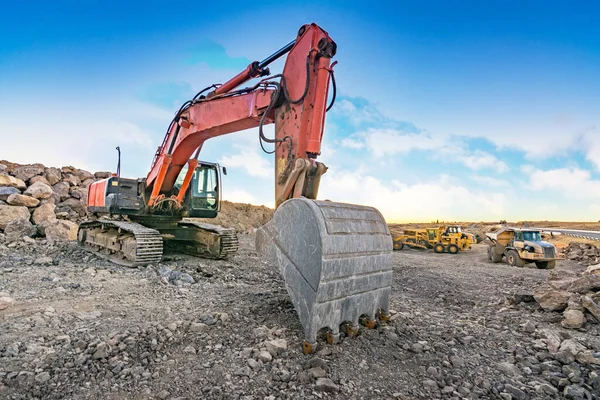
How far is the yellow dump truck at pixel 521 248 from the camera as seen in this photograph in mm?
13344

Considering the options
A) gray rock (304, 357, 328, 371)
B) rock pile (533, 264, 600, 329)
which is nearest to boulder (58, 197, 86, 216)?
gray rock (304, 357, 328, 371)

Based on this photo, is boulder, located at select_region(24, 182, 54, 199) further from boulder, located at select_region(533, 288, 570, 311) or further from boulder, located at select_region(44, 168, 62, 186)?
boulder, located at select_region(533, 288, 570, 311)

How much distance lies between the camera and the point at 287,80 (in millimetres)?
4562

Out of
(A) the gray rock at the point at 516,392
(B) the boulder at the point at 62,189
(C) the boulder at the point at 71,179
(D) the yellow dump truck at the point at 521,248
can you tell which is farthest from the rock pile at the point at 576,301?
(C) the boulder at the point at 71,179

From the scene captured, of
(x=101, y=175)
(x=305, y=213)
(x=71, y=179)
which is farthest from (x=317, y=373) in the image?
(x=101, y=175)

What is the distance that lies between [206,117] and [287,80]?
2526 mm

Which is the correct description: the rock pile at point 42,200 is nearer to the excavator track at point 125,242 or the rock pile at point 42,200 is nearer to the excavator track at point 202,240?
the excavator track at point 125,242

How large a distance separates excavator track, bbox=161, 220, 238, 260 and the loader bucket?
189 inches

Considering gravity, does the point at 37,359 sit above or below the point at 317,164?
below

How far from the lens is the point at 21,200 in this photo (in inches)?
517

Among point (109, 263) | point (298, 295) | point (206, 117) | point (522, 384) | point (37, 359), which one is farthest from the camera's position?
point (109, 263)

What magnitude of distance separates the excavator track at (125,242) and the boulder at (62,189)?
7.53 metres

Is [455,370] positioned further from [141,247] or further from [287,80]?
[141,247]

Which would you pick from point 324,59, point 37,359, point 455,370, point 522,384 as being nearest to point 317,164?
point 324,59
